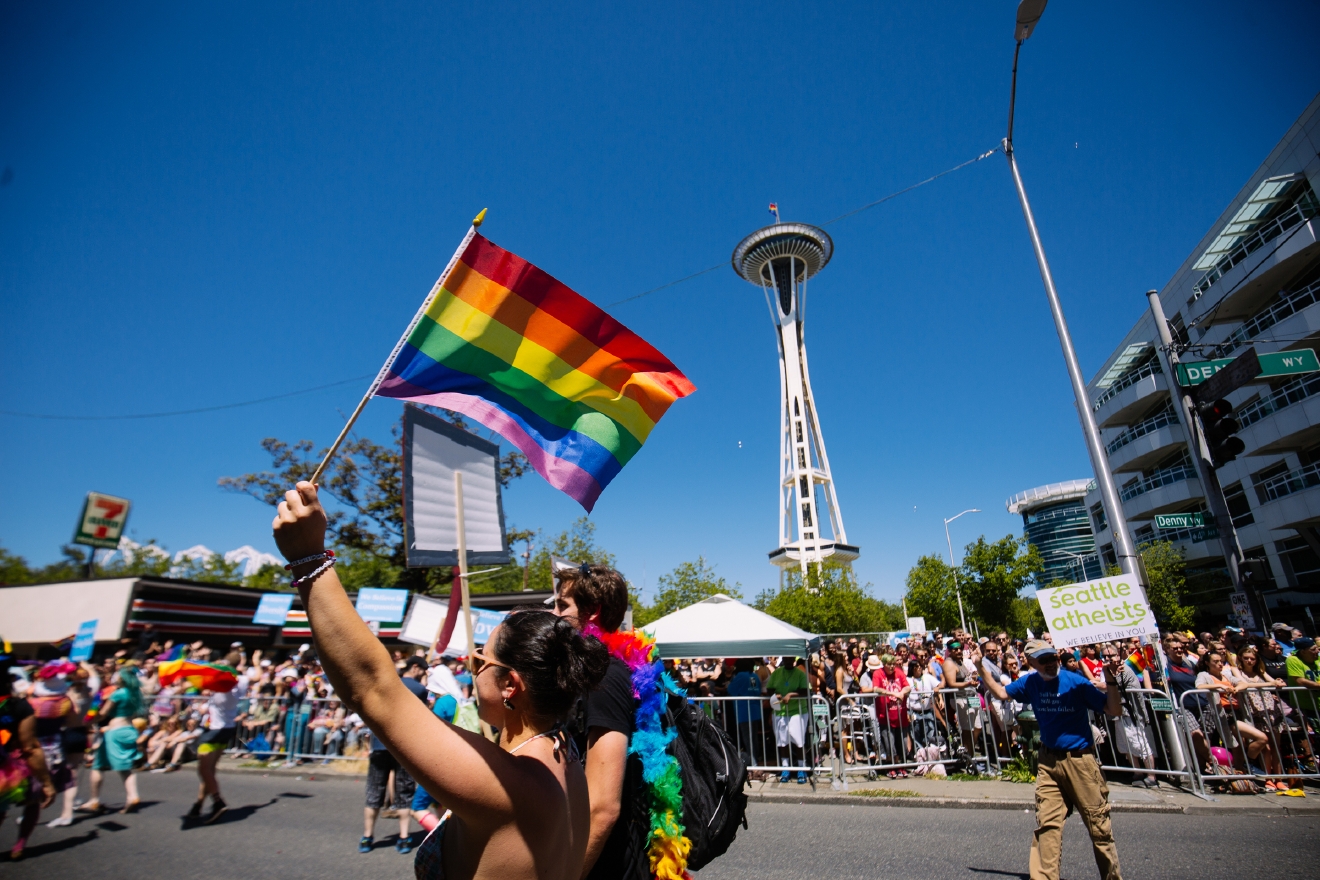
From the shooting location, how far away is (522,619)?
1.88 meters

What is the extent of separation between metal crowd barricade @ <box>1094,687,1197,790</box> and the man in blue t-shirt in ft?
13.5

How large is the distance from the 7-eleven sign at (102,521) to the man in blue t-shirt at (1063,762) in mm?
38444

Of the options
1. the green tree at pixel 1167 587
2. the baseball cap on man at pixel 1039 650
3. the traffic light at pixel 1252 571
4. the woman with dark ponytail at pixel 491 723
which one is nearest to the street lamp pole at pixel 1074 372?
the traffic light at pixel 1252 571

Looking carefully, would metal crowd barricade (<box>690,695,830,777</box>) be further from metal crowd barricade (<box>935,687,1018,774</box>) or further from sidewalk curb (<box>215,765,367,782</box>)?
sidewalk curb (<box>215,765,367,782</box>)

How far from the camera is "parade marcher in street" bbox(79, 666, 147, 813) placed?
26.4 ft

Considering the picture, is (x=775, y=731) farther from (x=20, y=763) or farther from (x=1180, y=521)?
(x=20, y=763)

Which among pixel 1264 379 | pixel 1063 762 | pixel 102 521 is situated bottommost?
pixel 1063 762

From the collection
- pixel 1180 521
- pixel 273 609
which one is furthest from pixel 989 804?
pixel 273 609

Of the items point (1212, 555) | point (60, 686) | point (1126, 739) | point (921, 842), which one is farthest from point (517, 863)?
point (1212, 555)

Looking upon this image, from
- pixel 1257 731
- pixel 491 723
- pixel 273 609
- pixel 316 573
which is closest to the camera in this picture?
pixel 316 573

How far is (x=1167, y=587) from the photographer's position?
1214 inches

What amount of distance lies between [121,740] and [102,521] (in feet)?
102

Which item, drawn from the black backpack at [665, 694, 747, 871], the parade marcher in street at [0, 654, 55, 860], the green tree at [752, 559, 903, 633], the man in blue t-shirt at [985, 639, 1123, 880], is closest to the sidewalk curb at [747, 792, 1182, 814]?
the man in blue t-shirt at [985, 639, 1123, 880]

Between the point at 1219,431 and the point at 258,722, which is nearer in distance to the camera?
the point at 1219,431
